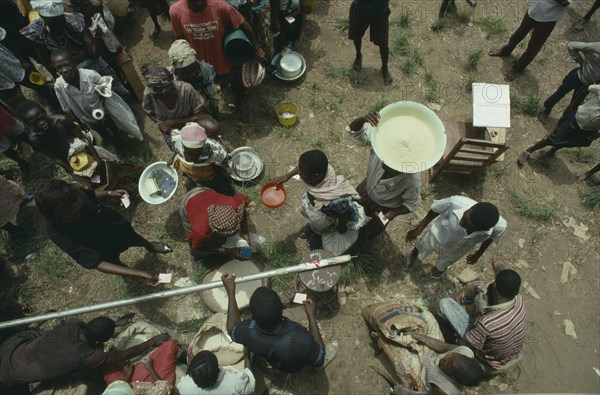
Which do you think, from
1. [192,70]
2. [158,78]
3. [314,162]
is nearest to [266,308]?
[314,162]

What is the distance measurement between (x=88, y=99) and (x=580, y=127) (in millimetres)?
6169

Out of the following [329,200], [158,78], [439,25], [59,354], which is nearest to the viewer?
[59,354]

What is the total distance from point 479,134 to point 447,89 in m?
1.25

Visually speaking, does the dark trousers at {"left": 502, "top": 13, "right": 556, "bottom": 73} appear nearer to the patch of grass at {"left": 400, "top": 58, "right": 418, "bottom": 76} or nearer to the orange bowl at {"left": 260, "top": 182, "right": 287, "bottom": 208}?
the patch of grass at {"left": 400, "top": 58, "right": 418, "bottom": 76}

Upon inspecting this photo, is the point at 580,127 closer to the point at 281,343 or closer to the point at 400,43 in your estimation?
the point at 400,43

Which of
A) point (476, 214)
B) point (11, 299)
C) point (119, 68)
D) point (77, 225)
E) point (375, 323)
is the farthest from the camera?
point (119, 68)

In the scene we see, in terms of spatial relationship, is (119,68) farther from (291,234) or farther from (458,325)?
(458,325)

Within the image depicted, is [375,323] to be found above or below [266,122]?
below

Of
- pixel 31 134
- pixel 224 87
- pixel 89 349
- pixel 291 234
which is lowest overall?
pixel 291 234

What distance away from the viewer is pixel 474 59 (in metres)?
5.87

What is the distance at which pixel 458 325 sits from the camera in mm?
3834

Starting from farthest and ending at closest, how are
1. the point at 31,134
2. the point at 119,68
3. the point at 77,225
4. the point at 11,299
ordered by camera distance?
the point at 119,68
the point at 11,299
the point at 31,134
the point at 77,225

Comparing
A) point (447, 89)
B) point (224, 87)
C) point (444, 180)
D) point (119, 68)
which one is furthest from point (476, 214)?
point (119, 68)

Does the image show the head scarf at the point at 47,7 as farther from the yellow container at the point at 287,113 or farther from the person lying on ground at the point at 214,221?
the yellow container at the point at 287,113
